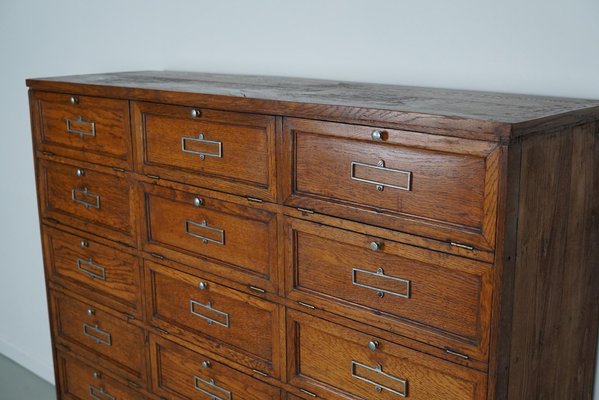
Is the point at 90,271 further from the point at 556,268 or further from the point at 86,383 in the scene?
the point at 556,268

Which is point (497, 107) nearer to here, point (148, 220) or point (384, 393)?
point (384, 393)

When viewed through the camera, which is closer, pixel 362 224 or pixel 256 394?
pixel 362 224

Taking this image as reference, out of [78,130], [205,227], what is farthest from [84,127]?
[205,227]

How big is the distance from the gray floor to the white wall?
53mm

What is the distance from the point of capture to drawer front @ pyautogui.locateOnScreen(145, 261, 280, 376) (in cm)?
198

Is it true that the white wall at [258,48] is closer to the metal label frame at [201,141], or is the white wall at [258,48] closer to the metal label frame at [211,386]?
the metal label frame at [201,141]

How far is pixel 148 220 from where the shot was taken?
222cm

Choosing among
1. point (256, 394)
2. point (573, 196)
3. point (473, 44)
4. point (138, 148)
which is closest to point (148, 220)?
point (138, 148)

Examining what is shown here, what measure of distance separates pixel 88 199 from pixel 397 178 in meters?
1.15

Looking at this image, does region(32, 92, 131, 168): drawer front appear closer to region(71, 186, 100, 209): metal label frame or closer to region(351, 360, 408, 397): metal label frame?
region(71, 186, 100, 209): metal label frame

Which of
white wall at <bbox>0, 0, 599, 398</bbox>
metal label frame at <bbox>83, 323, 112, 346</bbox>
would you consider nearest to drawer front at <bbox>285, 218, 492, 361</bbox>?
white wall at <bbox>0, 0, 599, 398</bbox>

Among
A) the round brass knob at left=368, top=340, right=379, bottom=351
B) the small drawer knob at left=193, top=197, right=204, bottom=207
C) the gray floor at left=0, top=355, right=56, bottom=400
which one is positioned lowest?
the gray floor at left=0, top=355, right=56, bottom=400

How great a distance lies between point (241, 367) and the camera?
6.75 ft

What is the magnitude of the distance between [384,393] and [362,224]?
0.39 meters
